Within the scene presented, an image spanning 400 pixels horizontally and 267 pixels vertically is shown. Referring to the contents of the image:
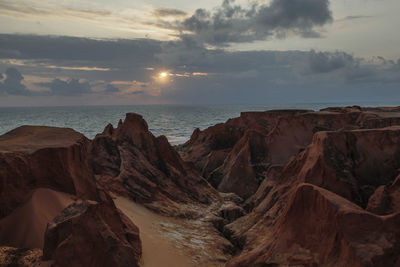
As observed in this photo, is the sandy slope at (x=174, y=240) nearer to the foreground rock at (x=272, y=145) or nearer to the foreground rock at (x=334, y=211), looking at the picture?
the foreground rock at (x=334, y=211)

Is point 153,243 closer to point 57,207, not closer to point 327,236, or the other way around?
point 57,207

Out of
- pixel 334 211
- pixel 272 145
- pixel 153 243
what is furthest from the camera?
pixel 272 145

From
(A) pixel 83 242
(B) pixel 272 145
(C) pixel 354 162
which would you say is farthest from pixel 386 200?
(B) pixel 272 145

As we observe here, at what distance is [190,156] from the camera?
3669 centimetres

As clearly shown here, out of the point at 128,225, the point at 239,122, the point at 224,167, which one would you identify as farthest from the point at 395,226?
the point at 239,122

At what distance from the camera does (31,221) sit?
834 cm

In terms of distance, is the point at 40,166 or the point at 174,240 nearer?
the point at 40,166

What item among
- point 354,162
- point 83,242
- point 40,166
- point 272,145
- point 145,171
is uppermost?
point 40,166

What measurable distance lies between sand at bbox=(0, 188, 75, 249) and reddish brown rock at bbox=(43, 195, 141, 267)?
83 centimetres

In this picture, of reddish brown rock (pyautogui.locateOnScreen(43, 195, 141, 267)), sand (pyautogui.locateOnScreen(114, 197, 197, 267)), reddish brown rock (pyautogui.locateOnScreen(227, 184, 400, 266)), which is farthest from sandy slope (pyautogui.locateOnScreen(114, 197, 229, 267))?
reddish brown rock (pyautogui.locateOnScreen(43, 195, 141, 267))

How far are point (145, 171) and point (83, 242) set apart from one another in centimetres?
1065

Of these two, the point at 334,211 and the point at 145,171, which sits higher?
the point at 334,211

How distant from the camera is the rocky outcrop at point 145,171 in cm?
1659

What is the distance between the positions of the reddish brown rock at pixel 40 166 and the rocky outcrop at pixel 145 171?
5.03 metres
